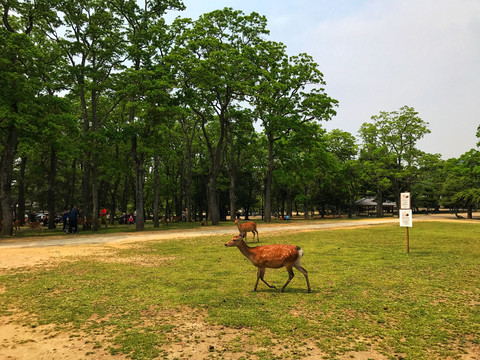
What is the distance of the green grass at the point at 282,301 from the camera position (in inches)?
191

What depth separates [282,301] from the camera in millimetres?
6570

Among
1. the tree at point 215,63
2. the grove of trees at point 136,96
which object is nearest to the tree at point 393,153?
the grove of trees at point 136,96

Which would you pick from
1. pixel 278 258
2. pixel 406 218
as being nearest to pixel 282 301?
pixel 278 258

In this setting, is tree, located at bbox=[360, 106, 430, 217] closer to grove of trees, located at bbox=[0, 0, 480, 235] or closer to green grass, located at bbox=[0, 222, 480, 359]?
grove of trees, located at bbox=[0, 0, 480, 235]

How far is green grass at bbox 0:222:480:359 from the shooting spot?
4859 millimetres

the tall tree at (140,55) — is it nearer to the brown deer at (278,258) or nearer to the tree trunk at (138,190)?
the tree trunk at (138,190)

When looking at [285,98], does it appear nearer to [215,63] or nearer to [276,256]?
[215,63]

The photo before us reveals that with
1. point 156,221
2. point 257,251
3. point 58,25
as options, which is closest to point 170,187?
point 156,221

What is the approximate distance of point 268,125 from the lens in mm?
36188

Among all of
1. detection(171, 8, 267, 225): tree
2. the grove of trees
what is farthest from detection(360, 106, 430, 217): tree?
detection(171, 8, 267, 225): tree

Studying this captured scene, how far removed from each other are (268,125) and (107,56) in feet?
59.7

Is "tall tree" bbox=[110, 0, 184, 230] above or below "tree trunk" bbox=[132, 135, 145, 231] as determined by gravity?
above

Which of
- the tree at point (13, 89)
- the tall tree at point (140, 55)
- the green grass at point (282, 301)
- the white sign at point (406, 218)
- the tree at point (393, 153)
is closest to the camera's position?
the green grass at point (282, 301)

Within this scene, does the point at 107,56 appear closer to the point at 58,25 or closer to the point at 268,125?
the point at 58,25
